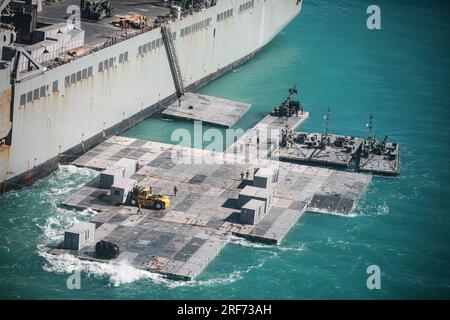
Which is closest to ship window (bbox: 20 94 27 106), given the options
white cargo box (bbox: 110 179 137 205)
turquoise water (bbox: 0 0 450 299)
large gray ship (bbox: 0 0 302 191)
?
large gray ship (bbox: 0 0 302 191)

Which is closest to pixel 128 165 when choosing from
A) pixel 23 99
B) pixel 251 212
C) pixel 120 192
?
pixel 120 192

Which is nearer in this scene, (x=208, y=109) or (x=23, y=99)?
(x=23, y=99)

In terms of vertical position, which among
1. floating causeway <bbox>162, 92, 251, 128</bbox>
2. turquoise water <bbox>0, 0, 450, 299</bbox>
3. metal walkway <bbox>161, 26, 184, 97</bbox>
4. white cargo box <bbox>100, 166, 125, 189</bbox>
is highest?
metal walkway <bbox>161, 26, 184, 97</bbox>

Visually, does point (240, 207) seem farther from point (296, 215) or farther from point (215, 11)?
point (215, 11)

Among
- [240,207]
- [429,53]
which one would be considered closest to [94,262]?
[240,207]

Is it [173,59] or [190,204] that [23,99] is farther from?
[173,59]

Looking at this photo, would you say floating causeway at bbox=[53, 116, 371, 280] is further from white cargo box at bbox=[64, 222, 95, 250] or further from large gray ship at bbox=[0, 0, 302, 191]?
large gray ship at bbox=[0, 0, 302, 191]

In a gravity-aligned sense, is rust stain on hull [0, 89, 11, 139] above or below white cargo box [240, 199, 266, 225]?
above
